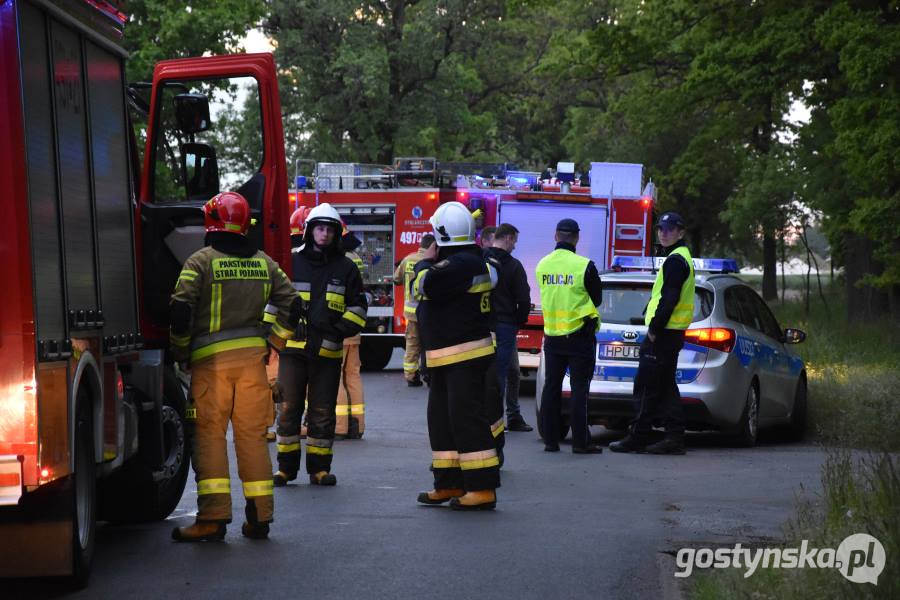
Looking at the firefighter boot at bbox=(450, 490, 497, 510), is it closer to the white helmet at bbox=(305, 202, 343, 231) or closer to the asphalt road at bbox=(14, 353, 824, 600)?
the asphalt road at bbox=(14, 353, 824, 600)

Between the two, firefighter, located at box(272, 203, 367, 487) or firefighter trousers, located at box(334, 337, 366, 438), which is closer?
firefighter, located at box(272, 203, 367, 487)

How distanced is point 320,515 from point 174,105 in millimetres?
2635

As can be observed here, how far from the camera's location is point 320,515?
30.7ft

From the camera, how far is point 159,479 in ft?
29.1

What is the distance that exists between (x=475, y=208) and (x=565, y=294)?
8277 mm

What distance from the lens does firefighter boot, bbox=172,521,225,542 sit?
8.30 meters

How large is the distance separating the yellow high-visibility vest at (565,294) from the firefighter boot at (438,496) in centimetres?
325

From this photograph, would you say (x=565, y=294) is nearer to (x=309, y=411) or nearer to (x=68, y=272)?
(x=309, y=411)

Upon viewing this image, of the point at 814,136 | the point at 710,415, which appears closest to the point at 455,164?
the point at 814,136

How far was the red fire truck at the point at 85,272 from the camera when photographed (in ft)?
20.0

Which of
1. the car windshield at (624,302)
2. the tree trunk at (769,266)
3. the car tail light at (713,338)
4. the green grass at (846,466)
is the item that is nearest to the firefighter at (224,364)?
the green grass at (846,466)

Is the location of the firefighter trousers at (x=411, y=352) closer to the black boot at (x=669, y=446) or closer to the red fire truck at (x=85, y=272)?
the black boot at (x=669, y=446)

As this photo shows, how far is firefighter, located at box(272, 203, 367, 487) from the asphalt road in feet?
0.93

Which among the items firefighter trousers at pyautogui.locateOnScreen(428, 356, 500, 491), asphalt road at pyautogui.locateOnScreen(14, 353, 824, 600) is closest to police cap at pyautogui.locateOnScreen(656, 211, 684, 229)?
asphalt road at pyautogui.locateOnScreen(14, 353, 824, 600)
